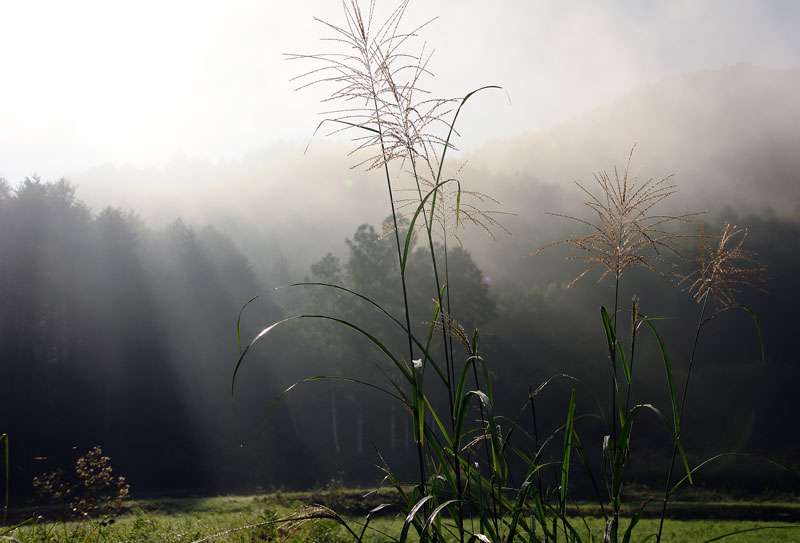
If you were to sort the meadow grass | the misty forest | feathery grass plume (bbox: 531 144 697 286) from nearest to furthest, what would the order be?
feathery grass plume (bbox: 531 144 697 286) < the meadow grass < the misty forest

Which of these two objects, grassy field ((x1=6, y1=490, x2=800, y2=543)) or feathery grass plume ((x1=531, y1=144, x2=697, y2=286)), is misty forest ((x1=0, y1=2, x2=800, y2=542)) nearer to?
grassy field ((x1=6, y1=490, x2=800, y2=543))

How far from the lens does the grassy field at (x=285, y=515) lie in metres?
5.27

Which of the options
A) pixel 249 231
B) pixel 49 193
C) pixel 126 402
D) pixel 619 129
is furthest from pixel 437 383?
pixel 619 129

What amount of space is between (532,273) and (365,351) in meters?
20.0

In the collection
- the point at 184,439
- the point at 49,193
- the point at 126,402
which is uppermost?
the point at 49,193

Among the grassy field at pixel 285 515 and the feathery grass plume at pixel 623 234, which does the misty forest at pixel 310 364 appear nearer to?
the grassy field at pixel 285 515

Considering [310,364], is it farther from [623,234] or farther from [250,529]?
[623,234]

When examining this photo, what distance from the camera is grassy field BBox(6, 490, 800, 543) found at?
527 centimetres

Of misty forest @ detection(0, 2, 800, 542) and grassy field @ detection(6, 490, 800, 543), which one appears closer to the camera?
grassy field @ detection(6, 490, 800, 543)

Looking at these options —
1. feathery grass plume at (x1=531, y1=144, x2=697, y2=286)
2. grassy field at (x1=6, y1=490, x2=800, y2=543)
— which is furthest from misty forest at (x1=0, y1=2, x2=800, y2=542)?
feathery grass plume at (x1=531, y1=144, x2=697, y2=286)

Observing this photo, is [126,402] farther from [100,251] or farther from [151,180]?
[151,180]

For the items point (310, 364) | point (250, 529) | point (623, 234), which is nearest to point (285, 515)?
point (250, 529)

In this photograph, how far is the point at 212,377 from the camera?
22.7 m

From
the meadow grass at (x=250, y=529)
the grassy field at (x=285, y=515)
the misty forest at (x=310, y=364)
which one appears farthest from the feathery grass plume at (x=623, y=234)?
the misty forest at (x=310, y=364)
